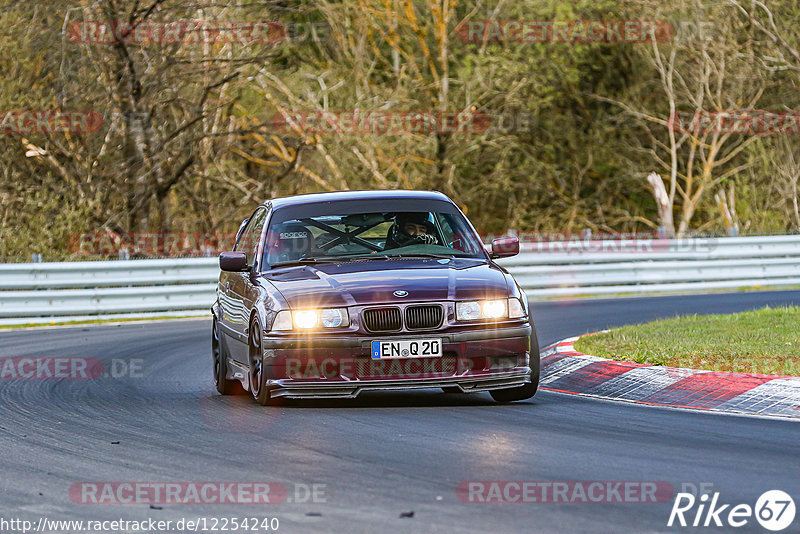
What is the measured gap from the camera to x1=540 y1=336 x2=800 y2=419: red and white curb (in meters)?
9.44

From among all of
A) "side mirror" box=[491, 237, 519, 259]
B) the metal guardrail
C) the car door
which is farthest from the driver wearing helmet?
the metal guardrail

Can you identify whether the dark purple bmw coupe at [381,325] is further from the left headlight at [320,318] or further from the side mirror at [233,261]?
the side mirror at [233,261]

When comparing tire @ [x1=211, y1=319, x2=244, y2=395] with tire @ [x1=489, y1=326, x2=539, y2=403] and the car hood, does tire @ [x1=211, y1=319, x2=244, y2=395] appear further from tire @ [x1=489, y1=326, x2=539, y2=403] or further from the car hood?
tire @ [x1=489, y1=326, x2=539, y2=403]

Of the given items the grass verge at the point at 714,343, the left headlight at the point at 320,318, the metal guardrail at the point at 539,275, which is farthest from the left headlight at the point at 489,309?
the metal guardrail at the point at 539,275

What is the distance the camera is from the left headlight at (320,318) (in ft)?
31.3

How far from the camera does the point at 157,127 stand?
1044 inches

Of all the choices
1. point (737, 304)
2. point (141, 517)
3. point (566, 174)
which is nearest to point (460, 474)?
point (141, 517)

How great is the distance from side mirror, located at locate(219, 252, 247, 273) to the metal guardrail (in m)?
10.9

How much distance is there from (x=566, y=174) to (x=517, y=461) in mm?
31232

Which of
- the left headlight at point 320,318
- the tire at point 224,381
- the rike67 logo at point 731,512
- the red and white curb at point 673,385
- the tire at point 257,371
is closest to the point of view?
the rike67 logo at point 731,512

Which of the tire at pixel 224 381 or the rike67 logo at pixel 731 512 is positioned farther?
the tire at pixel 224 381

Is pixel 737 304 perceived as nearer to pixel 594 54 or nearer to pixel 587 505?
pixel 587 505

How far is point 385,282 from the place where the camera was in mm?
9742

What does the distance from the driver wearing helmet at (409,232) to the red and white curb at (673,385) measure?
1604mm
